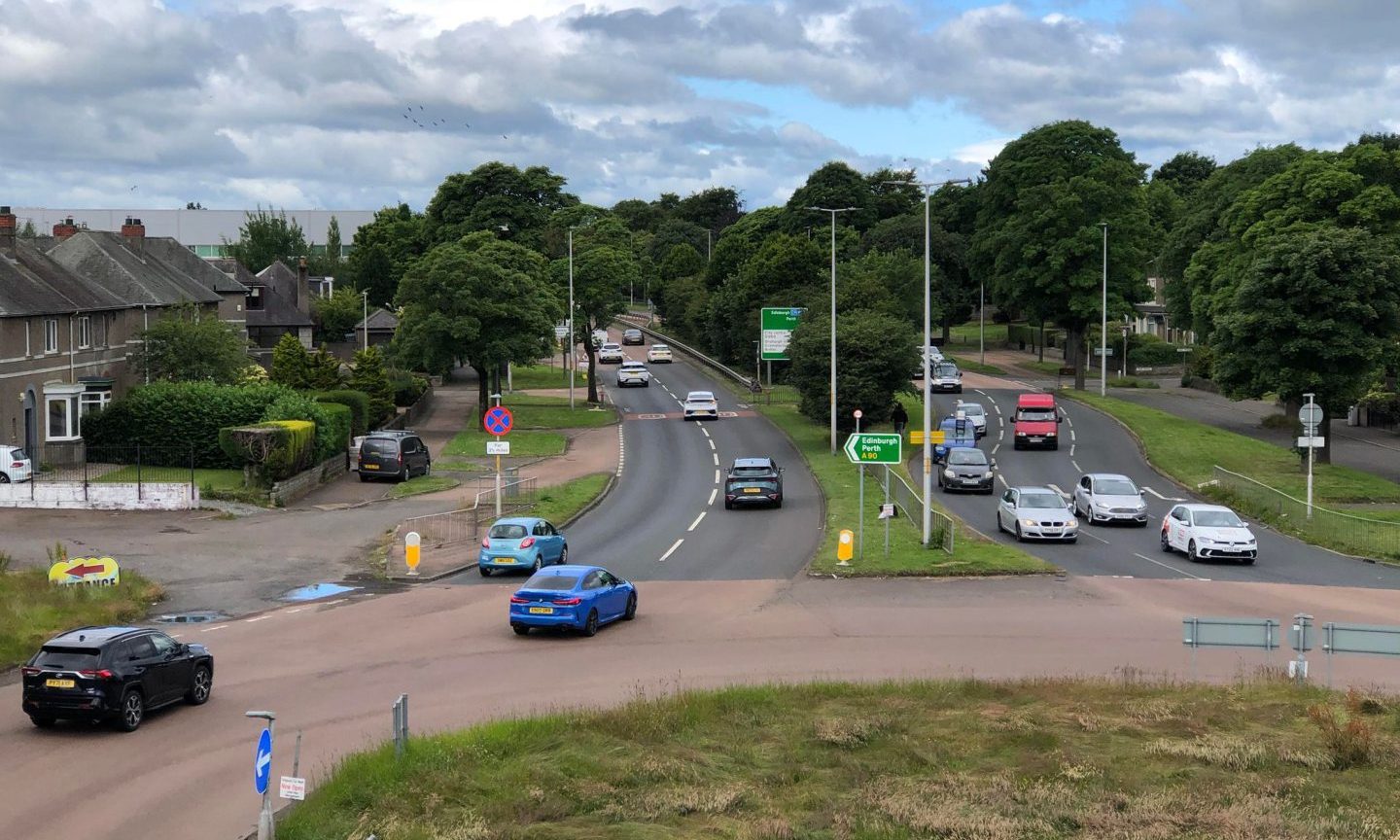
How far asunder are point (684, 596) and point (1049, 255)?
5847cm

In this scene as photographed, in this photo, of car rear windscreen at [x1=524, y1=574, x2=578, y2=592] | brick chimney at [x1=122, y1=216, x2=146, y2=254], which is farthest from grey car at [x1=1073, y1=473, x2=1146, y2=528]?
brick chimney at [x1=122, y1=216, x2=146, y2=254]

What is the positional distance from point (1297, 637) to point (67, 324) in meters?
46.6

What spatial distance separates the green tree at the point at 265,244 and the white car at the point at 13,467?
7666cm

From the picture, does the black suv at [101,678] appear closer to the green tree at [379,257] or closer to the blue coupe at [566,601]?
the blue coupe at [566,601]

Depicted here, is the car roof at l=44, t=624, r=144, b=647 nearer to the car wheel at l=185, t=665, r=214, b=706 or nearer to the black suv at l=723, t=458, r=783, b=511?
the car wheel at l=185, t=665, r=214, b=706

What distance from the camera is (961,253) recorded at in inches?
4370

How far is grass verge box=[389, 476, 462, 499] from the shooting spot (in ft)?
160

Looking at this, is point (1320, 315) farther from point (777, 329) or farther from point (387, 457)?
point (387, 457)

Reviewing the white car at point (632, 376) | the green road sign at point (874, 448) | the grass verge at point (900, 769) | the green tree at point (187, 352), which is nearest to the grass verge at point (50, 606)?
the grass verge at point (900, 769)

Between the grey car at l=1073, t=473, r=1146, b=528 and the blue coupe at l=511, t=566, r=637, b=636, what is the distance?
20.9 meters

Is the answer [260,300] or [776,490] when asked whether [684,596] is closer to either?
[776,490]

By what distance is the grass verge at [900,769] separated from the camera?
1566cm

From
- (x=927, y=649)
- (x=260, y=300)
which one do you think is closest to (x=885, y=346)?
(x=927, y=649)

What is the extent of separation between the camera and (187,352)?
58.5m
